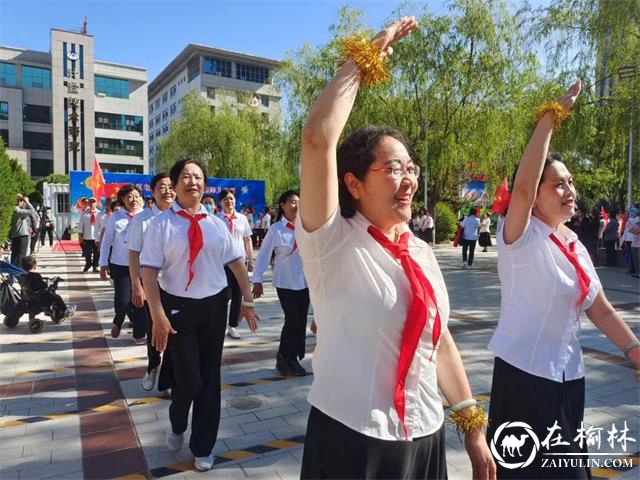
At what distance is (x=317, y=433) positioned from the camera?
5.22 feet

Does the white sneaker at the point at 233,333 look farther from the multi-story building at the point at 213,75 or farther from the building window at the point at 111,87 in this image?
the building window at the point at 111,87

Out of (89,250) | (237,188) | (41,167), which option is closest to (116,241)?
(89,250)

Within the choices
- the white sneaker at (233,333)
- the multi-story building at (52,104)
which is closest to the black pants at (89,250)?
the white sneaker at (233,333)

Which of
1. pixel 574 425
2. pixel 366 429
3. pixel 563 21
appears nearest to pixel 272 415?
pixel 574 425

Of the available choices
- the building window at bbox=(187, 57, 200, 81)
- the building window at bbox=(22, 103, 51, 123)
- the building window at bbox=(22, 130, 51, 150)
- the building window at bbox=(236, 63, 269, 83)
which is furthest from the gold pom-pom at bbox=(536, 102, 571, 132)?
the building window at bbox=(236, 63, 269, 83)

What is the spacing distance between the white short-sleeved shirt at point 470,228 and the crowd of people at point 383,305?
36.1ft

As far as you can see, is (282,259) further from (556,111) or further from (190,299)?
(556,111)

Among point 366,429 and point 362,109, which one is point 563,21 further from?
point 366,429

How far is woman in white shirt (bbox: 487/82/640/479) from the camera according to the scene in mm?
2168

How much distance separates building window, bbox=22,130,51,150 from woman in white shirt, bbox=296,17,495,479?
5616 centimetres

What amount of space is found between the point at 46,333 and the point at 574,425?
6.61 meters

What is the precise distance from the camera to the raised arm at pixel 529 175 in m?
2.14

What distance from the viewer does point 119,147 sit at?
182 feet

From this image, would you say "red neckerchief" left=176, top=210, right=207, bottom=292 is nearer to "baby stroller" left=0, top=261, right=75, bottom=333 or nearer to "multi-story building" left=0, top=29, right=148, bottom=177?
"baby stroller" left=0, top=261, right=75, bottom=333
